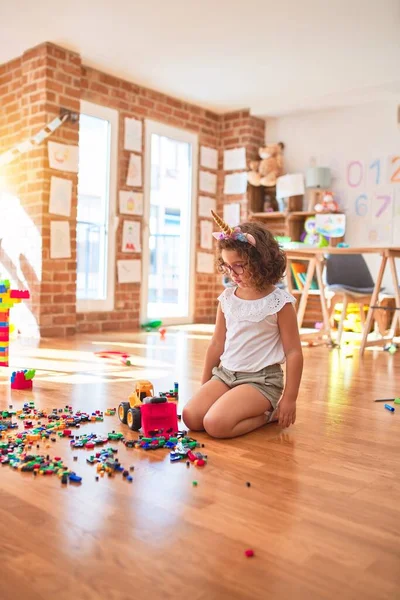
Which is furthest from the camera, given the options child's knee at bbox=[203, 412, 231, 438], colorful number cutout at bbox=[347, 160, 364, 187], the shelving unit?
the shelving unit

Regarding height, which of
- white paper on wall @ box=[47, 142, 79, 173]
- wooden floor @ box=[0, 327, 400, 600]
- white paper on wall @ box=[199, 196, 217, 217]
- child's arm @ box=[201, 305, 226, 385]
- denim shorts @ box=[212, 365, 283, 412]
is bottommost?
wooden floor @ box=[0, 327, 400, 600]

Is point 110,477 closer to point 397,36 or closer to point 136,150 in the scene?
point 397,36

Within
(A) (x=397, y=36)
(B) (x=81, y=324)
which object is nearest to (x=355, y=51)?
(A) (x=397, y=36)

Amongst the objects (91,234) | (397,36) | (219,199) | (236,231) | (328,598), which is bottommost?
(328,598)

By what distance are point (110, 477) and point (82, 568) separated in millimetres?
463

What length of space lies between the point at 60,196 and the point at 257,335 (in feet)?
10.5

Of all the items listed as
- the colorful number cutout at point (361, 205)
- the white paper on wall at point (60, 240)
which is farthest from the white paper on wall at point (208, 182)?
the white paper on wall at point (60, 240)

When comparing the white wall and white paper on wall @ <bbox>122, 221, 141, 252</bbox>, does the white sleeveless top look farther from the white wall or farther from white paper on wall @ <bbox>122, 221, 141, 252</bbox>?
the white wall

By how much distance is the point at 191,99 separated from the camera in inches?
235

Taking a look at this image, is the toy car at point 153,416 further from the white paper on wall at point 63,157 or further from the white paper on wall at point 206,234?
the white paper on wall at point 206,234

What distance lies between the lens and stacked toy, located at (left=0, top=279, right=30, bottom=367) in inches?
118

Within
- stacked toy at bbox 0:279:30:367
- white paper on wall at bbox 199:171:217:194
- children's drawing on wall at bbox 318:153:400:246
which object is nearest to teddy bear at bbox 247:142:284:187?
white paper on wall at bbox 199:171:217:194

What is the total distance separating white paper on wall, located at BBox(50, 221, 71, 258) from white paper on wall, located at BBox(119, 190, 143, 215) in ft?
2.57

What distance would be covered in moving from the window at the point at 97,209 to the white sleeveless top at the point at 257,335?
336 centimetres
